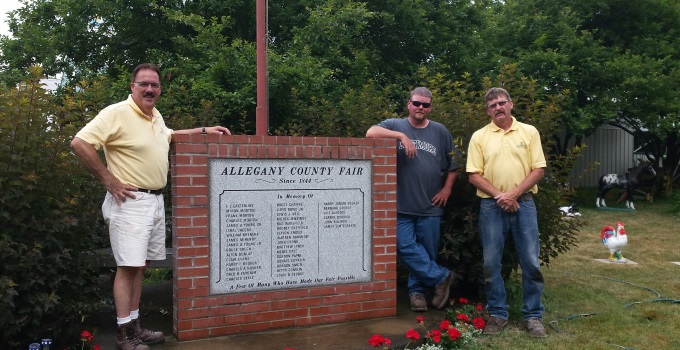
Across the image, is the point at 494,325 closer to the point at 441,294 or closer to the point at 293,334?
the point at 441,294

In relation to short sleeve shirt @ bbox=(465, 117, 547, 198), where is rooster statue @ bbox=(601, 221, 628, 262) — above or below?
below

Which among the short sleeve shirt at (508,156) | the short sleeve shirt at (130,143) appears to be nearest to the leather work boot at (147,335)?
the short sleeve shirt at (130,143)

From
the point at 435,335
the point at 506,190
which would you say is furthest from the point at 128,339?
the point at 506,190

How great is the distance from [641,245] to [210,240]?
872cm

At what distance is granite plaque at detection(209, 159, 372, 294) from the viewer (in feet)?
14.1

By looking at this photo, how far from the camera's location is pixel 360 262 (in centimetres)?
482

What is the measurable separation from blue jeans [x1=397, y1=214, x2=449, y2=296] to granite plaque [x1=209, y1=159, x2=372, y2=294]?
0.37 meters

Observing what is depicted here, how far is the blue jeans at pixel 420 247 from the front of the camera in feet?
16.6

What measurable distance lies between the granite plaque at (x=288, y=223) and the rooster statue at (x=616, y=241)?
5.10m

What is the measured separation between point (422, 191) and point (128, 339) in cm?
252

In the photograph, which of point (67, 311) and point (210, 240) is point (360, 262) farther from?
point (67, 311)

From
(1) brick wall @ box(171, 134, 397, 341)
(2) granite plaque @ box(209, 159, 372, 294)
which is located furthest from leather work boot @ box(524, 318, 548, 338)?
(2) granite plaque @ box(209, 159, 372, 294)

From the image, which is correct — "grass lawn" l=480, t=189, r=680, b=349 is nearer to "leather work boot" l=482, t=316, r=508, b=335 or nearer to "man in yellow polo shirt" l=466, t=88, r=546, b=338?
"leather work boot" l=482, t=316, r=508, b=335

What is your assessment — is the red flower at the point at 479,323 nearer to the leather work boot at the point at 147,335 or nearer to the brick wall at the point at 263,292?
the brick wall at the point at 263,292
